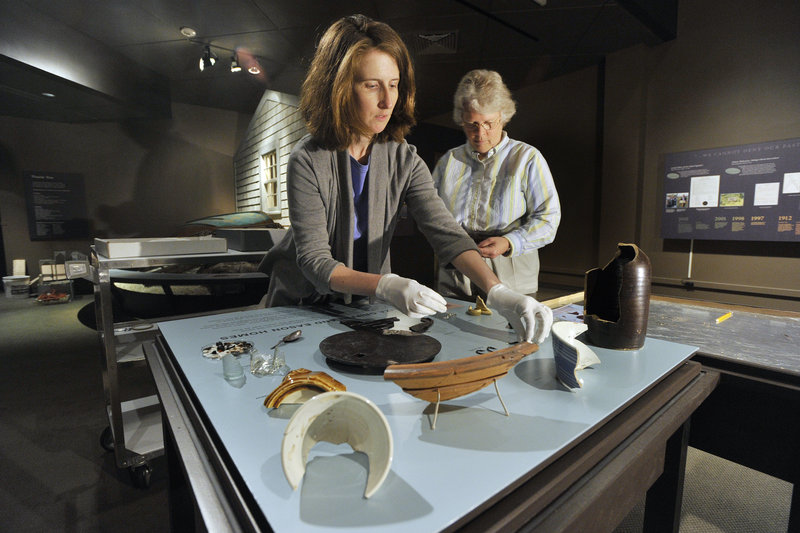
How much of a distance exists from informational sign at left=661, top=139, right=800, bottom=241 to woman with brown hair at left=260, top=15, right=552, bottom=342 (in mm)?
3212

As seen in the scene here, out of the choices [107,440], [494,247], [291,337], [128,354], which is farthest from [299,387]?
[107,440]

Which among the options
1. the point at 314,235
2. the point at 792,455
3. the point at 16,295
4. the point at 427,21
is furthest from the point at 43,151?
the point at 792,455

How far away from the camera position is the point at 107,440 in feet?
6.31

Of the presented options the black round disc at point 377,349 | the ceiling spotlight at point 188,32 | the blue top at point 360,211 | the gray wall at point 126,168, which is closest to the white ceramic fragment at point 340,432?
the black round disc at point 377,349

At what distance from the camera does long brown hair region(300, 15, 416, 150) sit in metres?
1.15

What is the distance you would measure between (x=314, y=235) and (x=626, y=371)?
88cm

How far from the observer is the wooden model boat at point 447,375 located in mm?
493

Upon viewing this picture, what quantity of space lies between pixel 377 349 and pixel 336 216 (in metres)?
0.65

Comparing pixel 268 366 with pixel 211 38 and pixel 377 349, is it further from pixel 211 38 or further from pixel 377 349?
pixel 211 38

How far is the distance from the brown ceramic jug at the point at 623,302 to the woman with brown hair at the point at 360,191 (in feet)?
0.45

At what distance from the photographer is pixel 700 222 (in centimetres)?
345

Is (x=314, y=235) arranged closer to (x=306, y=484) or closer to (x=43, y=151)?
(x=306, y=484)

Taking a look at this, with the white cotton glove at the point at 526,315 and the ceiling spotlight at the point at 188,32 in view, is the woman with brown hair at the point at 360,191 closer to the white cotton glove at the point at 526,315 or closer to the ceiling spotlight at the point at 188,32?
the white cotton glove at the point at 526,315

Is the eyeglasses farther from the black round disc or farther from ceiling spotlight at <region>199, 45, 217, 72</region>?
ceiling spotlight at <region>199, 45, 217, 72</region>
